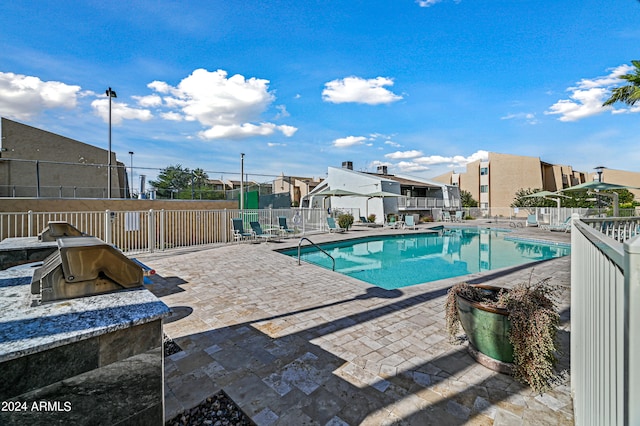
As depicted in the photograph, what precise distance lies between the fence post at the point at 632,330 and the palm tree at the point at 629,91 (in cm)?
1905

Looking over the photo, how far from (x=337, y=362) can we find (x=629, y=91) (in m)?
20.5

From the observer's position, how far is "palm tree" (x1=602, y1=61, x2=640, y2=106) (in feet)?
43.1

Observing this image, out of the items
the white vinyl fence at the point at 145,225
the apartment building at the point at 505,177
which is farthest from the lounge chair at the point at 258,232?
the apartment building at the point at 505,177

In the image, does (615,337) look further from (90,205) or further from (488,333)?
(90,205)

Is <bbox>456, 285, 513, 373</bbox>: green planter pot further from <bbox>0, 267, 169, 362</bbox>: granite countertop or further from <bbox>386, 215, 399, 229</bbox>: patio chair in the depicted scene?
<bbox>386, 215, 399, 229</bbox>: patio chair

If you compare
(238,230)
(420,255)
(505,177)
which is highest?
(505,177)

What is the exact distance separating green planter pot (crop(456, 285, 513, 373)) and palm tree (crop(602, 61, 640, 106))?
1758 cm

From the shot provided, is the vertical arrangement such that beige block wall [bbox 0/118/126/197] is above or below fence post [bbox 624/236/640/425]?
above

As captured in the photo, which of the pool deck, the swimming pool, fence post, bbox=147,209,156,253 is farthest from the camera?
fence post, bbox=147,209,156,253

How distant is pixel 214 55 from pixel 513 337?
542 inches

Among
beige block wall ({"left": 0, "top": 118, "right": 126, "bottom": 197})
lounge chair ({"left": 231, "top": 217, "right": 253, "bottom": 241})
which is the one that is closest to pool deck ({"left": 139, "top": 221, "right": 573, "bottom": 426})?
lounge chair ({"left": 231, "top": 217, "right": 253, "bottom": 241})

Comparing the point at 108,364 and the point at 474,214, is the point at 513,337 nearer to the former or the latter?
the point at 108,364

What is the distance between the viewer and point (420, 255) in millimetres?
11734

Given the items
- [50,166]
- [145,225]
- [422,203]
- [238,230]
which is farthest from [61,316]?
[422,203]
